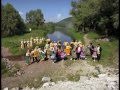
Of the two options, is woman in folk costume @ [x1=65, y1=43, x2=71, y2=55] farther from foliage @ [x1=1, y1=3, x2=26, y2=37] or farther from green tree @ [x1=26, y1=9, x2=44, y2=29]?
green tree @ [x1=26, y1=9, x2=44, y2=29]

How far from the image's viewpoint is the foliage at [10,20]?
85.2 meters

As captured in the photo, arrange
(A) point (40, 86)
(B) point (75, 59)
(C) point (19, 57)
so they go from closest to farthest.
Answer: (A) point (40, 86)
(B) point (75, 59)
(C) point (19, 57)

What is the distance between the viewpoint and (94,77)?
25391 mm

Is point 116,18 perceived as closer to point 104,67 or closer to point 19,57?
point 19,57

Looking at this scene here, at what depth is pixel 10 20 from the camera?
86.8m

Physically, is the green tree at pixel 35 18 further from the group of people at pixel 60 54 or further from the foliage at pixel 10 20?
the group of people at pixel 60 54

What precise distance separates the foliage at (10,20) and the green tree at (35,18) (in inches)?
1980

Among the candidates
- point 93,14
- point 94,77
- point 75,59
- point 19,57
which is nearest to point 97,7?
point 93,14

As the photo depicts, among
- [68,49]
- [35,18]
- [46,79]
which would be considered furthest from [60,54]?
[35,18]

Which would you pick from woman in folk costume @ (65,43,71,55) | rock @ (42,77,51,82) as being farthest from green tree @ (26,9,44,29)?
rock @ (42,77,51,82)

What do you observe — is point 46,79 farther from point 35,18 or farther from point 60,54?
point 35,18

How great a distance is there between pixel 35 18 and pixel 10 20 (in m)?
56.9

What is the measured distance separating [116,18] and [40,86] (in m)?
23.8

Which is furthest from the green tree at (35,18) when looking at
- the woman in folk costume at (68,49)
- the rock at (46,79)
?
the rock at (46,79)
